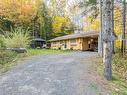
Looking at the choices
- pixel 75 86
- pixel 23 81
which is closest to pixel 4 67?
pixel 23 81

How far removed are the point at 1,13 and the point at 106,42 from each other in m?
34.1

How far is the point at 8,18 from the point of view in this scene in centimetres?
4403

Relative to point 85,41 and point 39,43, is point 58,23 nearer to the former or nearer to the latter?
point 39,43

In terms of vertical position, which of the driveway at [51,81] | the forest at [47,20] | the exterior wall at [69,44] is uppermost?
the forest at [47,20]

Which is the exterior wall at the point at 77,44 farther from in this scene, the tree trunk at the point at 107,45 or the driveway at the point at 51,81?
the tree trunk at the point at 107,45

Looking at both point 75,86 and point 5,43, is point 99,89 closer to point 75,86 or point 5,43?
point 75,86

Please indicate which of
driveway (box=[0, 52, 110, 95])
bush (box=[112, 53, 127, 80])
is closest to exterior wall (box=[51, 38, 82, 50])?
bush (box=[112, 53, 127, 80])

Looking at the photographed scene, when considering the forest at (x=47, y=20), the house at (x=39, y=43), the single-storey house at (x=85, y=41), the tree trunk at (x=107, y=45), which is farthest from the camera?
the house at (x=39, y=43)

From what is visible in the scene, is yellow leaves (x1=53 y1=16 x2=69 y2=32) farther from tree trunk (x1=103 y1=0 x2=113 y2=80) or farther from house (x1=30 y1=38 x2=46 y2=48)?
tree trunk (x1=103 y1=0 x2=113 y2=80)

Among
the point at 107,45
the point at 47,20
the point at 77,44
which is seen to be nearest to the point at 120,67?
the point at 107,45

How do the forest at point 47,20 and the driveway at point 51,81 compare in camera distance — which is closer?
the driveway at point 51,81

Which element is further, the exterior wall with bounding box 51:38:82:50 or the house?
the house

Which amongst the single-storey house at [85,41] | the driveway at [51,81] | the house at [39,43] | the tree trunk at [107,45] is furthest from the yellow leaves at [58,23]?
the tree trunk at [107,45]

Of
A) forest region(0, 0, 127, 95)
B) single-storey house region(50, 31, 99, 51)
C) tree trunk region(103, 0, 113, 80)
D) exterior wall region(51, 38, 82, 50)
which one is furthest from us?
exterior wall region(51, 38, 82, 50)
